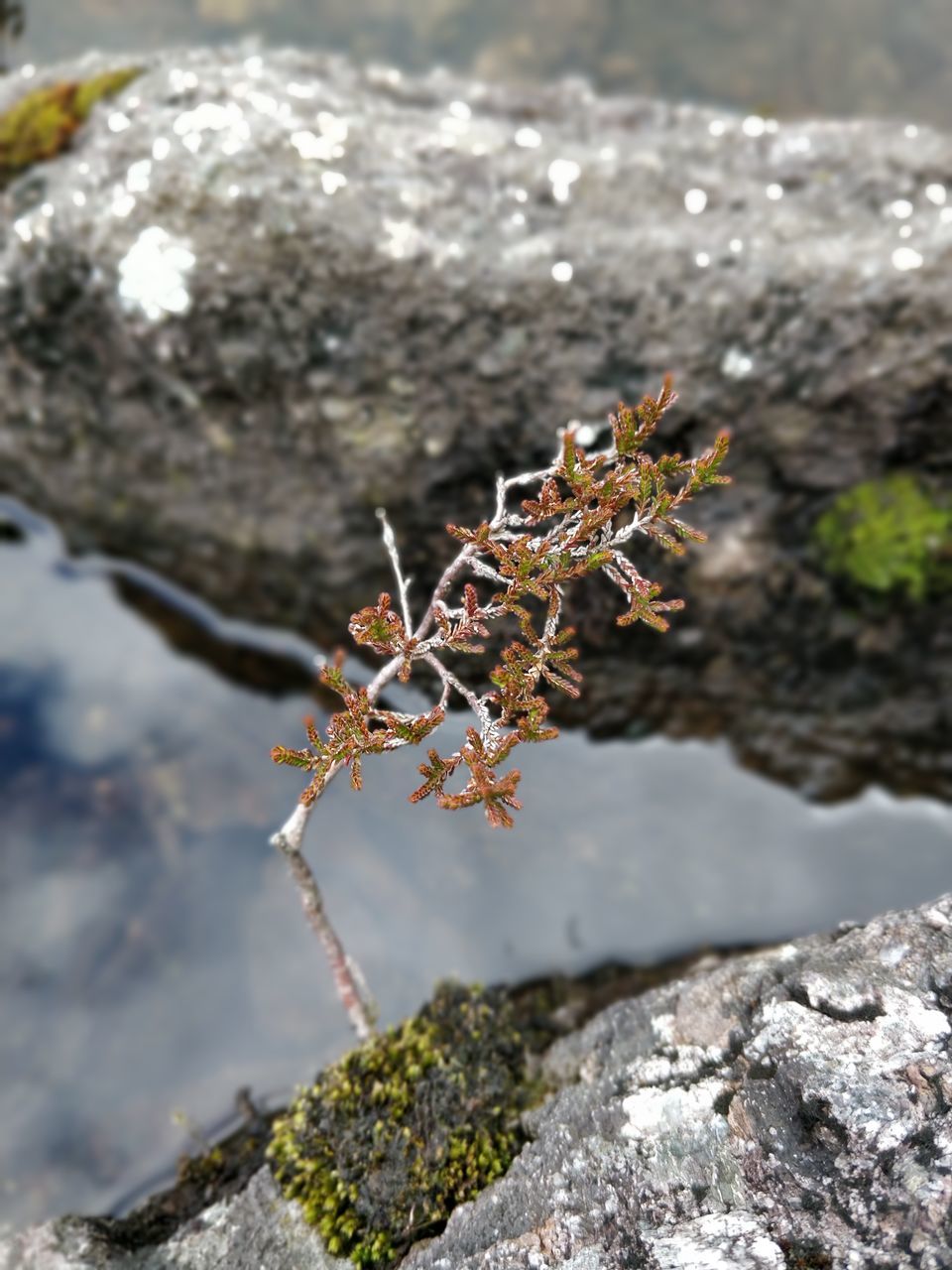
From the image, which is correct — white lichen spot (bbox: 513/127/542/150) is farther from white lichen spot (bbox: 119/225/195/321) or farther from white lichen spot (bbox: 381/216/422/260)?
white lichen spot (bbox: 119/225/195/321)

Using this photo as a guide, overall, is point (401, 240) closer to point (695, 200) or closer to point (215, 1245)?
point (695, 200)

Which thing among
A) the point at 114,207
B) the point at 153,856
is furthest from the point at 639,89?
the point at 153,856

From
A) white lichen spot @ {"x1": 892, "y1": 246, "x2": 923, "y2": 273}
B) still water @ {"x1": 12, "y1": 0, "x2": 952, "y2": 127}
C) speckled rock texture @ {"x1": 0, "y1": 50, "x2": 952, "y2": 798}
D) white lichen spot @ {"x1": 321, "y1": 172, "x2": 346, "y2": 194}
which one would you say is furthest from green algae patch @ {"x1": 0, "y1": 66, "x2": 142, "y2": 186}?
still water @ {"x1": 12, "y1": 0, "x2": 952, "y2": 127}

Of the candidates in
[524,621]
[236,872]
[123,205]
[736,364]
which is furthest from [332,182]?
[236,872]

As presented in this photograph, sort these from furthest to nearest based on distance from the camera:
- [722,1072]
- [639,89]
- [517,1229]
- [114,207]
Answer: [639,89] → [114,207] → [722,1072] → [517,1229]

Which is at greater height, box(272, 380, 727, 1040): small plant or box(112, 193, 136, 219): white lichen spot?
box(112, 193, 136, 219): white lichen spot

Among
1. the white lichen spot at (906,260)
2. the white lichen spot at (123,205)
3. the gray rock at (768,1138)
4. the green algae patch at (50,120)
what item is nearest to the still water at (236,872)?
the gray rock at (768,1138)

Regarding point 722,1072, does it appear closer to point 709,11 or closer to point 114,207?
point 114,207
